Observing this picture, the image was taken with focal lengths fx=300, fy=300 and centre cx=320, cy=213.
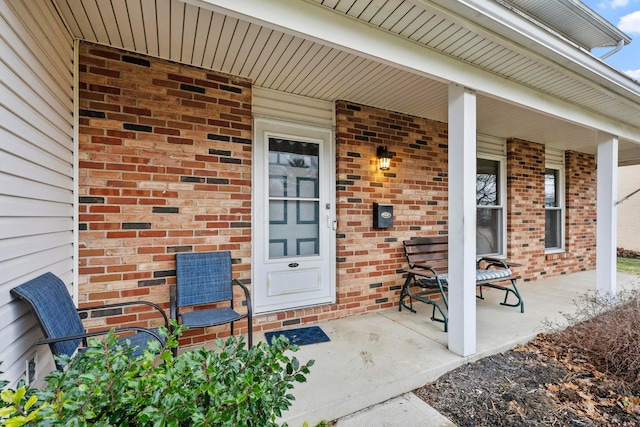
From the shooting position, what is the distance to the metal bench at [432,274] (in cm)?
331

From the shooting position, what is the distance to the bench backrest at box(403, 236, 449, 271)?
3725 mm

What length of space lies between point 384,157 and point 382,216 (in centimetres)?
70

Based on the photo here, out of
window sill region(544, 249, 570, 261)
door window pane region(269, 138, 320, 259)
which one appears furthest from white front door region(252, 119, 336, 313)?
window sill region(544, 249, 570, 261)

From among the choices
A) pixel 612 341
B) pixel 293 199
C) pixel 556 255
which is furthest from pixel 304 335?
pixel 556 255

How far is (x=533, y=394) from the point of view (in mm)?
2086

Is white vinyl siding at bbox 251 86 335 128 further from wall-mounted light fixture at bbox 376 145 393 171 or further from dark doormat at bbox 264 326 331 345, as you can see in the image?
dark doormat at bbox 264 326 331 345

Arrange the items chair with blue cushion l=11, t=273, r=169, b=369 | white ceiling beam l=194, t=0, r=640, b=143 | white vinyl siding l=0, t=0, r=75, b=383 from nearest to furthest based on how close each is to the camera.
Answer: white vinyl siding l=0, t=0, r=75, b=383 < chair with blue cushion l=11, t=273, r=169, b=369 < white ceiling beam l=194, t=0, r=640, b=143

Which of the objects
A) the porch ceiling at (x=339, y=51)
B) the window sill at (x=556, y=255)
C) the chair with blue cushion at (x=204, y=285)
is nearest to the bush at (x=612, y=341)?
the porch ceiling at (x=339, y=51)

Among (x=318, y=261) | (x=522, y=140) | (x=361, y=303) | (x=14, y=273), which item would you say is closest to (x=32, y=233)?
(x=14, y=273)

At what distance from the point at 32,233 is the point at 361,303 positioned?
294 centimetres

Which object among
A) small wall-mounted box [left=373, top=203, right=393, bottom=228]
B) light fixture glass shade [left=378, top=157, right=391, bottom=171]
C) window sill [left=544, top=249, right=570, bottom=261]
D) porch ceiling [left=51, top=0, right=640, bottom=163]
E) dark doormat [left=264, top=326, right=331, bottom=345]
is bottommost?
dark doormat [left=264, top=326, right=331, bottom=345]

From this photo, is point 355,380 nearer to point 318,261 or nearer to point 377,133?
point 318,261

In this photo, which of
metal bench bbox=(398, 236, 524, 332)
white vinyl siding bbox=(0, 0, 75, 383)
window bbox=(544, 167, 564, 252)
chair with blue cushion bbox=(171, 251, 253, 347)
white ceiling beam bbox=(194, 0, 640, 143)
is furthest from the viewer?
window bbox=(544, 167, 564, 252)

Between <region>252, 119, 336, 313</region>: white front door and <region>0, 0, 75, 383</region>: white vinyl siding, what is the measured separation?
4.93ft
